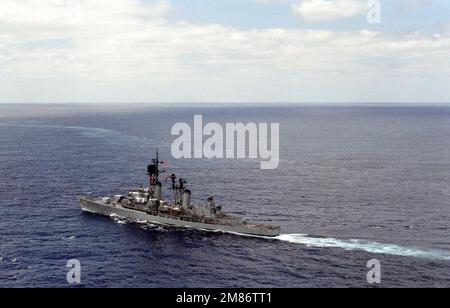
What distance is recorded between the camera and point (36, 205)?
144 meters

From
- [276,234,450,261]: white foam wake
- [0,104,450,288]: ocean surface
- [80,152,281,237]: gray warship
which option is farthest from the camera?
[80,152,281,237]: gray warship

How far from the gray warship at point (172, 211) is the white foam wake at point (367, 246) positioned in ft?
19.6

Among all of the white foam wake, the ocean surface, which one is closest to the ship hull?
the ocean surface

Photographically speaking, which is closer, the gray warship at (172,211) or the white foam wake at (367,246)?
the white foam wake at (367,246)

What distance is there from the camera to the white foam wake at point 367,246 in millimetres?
108000

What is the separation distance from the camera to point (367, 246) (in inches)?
4439

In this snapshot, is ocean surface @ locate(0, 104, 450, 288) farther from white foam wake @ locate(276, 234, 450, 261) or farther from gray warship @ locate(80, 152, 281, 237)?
gray warship @ locate(80, 152, 281, 237)

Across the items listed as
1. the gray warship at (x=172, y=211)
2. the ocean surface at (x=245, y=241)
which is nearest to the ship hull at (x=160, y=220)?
the gray warship at (x=172, y=211)

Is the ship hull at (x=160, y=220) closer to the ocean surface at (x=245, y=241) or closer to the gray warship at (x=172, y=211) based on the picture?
the gray warship at (x=172, y=211)

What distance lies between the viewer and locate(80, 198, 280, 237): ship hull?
400 feet

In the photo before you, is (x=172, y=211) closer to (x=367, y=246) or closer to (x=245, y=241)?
(x=245, y=241)

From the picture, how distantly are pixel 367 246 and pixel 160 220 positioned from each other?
57.7 m
